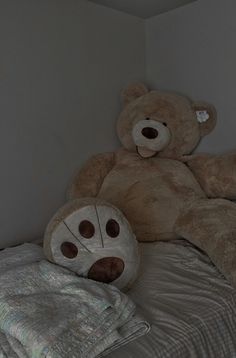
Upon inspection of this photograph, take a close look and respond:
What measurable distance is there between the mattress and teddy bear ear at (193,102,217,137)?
756 mm

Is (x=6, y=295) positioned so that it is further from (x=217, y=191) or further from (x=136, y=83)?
(x=136, y=83)

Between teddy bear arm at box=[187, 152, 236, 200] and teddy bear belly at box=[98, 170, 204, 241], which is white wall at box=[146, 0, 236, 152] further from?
teddy bear belly at box=[98, 170, 204, 241]

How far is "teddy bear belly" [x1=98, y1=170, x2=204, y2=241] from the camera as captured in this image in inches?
63.9

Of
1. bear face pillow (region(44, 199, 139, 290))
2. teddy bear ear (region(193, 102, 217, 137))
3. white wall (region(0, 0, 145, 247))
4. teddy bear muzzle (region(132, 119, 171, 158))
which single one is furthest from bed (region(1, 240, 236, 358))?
→ teddy bear ear (region(193, 102, 217, 137))

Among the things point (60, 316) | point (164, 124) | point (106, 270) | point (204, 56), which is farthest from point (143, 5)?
point (60, 316)

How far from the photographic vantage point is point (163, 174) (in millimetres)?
1747

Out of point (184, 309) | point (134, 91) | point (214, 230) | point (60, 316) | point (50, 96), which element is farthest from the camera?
point (134, 91)

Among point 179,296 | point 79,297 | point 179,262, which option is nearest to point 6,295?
point 79,297

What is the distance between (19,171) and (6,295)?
81 cm

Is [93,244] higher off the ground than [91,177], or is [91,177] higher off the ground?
[91,177]

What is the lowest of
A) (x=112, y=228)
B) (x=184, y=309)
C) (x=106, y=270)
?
(x=184, y=309)

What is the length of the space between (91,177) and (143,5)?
3.25 ft

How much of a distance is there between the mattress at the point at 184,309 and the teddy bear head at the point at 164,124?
62 centimetres

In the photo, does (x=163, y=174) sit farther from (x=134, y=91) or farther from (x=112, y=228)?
(x=112, y=228)
